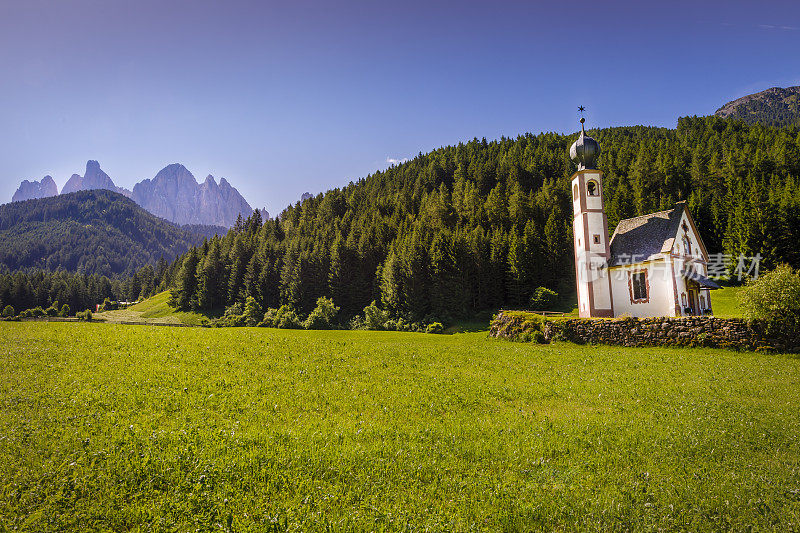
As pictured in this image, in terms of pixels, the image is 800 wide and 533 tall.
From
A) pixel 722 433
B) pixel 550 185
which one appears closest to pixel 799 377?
pixel 722 433

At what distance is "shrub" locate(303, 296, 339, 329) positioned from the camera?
7506cm

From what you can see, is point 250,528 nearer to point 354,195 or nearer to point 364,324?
point 364,324

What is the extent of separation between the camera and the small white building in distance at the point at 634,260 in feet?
129

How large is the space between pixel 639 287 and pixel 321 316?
5375cm

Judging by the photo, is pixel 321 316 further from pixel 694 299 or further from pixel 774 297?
pixel 774 297

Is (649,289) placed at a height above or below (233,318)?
above

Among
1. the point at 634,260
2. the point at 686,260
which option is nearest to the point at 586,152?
the point at 634,260

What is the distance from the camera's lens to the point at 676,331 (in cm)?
2972

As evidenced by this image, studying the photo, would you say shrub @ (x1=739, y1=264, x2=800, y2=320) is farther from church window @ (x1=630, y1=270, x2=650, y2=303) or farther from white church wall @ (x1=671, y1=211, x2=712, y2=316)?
church window @ (x1=630, y1=270, x2=650, y2=303)

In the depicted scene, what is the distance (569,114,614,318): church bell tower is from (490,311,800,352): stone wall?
9.93 metres

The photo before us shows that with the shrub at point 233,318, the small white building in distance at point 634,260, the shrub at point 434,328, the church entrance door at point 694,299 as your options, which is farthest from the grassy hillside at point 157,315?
the church entrance door at point 694,299

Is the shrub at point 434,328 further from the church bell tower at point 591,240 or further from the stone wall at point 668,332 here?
the stone wall at point 668,332

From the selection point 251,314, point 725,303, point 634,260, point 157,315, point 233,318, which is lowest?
point 233,318

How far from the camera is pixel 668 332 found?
30.0 meters
